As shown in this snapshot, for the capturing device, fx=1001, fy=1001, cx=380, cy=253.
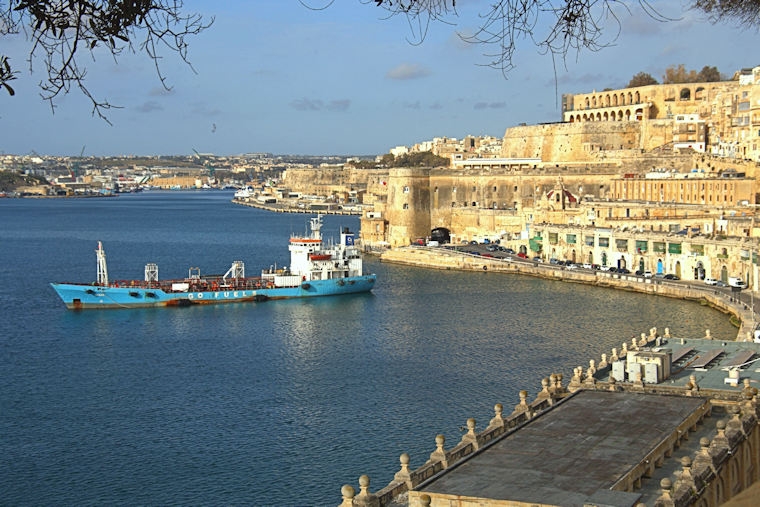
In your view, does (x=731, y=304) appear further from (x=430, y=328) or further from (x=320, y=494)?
(x=320, y=494)

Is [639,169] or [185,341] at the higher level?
[639,169]

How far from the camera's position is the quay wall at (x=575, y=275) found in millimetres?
23516

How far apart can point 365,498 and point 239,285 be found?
22313 millimetres

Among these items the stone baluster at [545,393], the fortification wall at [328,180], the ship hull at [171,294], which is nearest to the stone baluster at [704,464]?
the stone baluster at [545,393]

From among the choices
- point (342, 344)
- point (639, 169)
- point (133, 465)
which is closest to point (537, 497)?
point (133, 465)

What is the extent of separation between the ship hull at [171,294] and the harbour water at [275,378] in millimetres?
518

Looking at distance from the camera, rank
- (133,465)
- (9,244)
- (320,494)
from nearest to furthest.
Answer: (320,494) → (133,465) → (9,244)

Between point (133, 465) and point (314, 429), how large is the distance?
258 centimetres

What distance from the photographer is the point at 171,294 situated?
90.8 feet

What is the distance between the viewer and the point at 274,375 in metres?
17.9

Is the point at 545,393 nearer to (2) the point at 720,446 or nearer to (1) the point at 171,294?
(2) the point at 720,446

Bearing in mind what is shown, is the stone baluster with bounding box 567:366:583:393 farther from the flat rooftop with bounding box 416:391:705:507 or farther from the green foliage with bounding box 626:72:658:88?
the green foliage with bounding box 626:72:658:88

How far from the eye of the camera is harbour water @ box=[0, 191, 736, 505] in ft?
40.0

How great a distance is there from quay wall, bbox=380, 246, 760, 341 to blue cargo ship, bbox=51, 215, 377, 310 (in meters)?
5.43
